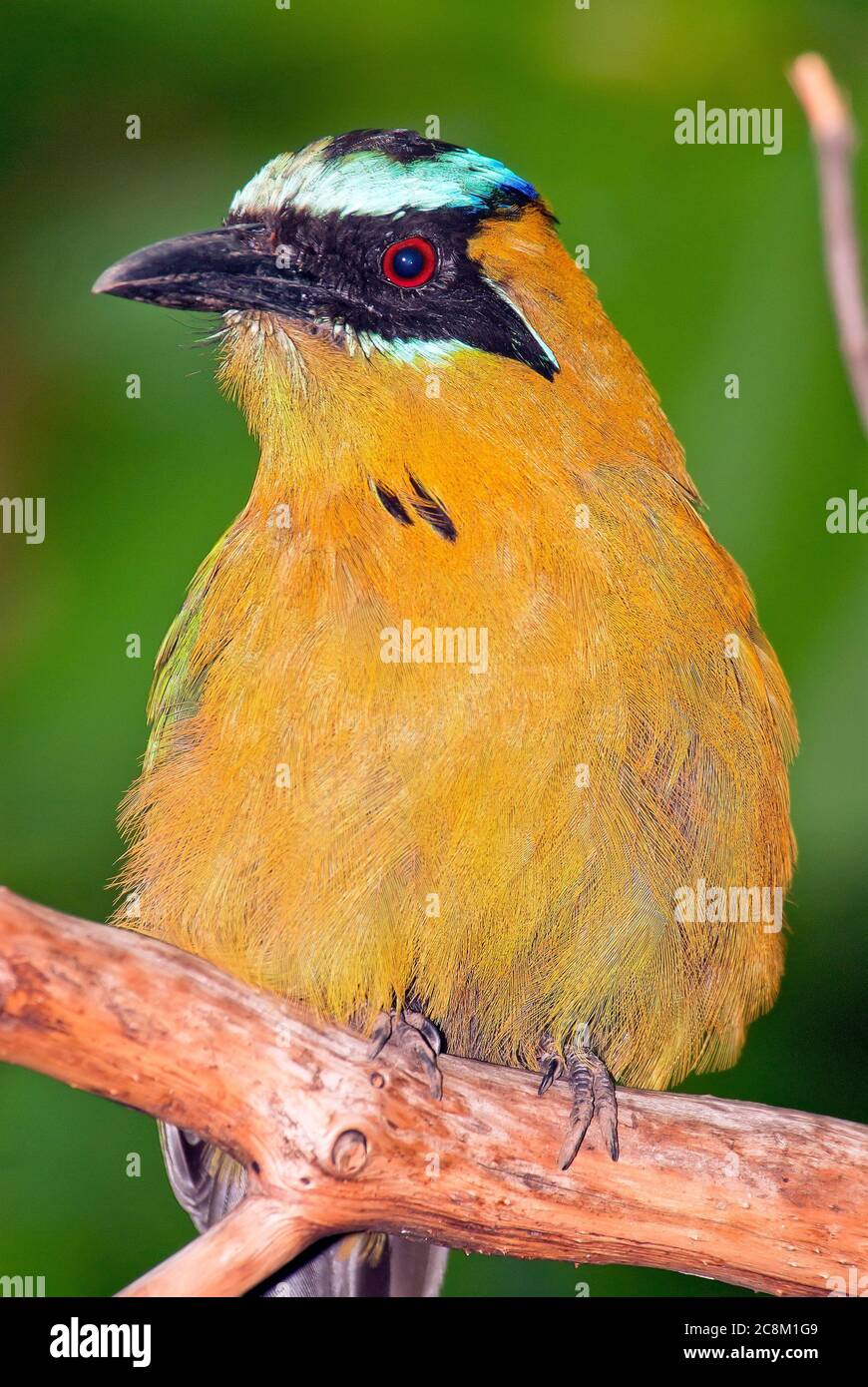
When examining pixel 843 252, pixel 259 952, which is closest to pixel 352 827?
pixel 259 952

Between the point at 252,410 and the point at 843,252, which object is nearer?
the point at 843,252

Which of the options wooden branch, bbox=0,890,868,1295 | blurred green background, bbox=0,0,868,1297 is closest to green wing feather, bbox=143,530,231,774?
blurred green background, bbox=0,0,868,1297

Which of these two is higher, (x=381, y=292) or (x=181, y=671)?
(x=381, y=292)

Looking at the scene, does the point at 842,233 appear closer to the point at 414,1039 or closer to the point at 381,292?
the point at 381,292

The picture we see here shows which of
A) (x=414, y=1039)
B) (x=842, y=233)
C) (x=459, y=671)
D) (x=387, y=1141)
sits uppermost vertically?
(x=842, y=233)

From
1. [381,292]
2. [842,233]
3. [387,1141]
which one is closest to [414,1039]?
[387,1141]

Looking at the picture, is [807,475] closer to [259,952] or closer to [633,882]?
[633,882]

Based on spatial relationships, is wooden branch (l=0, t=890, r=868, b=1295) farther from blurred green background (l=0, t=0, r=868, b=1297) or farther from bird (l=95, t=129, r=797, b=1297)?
blurred green background (l=0, t=0, r=868, b=1297)

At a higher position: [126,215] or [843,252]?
[126,215]
